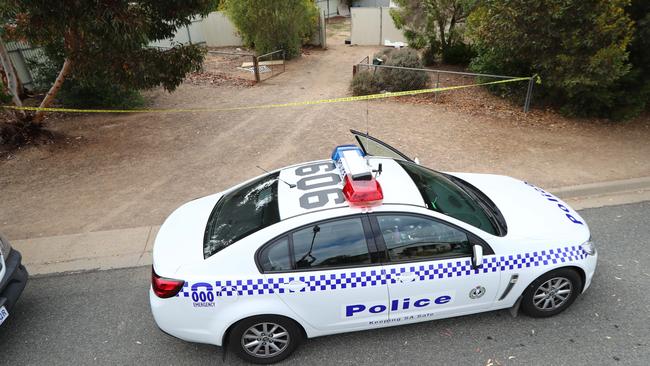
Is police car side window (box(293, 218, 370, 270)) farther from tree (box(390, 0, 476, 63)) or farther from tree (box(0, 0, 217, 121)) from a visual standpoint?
tree (box(390, 0, 476, 63))

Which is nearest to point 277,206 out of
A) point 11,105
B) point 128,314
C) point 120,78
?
point 128,314

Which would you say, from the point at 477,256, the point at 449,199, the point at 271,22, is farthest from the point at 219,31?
the point at 477,256

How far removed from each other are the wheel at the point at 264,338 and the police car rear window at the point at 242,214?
68 cm

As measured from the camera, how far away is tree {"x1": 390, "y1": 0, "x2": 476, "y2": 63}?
13.3 m

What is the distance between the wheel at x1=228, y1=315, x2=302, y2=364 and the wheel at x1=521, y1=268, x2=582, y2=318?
2117 mm

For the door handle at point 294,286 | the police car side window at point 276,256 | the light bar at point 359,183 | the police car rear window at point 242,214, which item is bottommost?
the door handle at point 294,286

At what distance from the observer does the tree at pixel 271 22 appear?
1631cm

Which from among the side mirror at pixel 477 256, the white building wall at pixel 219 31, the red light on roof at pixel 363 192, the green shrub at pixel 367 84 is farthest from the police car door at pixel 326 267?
the white building wall at pixel 219 31

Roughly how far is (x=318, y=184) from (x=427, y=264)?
1.16 meters

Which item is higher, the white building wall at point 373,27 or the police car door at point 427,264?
the white building wall at point 373,27

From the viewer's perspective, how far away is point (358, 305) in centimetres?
357

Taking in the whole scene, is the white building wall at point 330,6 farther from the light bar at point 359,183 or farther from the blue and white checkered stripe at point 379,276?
the blue and white checkered stripe at point 379,276

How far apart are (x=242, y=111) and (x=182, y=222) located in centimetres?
695

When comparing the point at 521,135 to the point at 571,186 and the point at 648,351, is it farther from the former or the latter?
the point at 648,351
